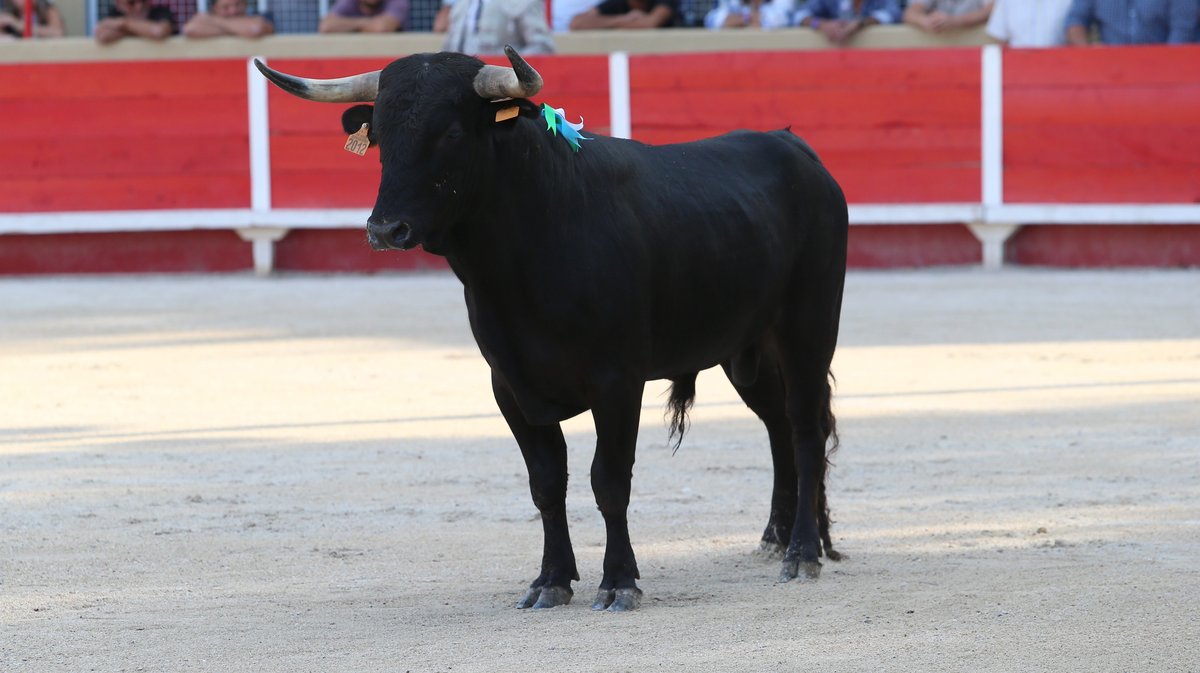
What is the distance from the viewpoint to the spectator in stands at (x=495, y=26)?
36.2ft

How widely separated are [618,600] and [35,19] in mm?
10609

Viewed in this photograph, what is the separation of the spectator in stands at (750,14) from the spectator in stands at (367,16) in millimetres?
2118

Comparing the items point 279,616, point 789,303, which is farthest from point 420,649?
point 789,303

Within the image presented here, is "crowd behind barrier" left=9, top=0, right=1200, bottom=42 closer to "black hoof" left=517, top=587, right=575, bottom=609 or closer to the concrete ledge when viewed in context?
the concrete ledge

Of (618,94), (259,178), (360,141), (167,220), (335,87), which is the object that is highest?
(335,87)

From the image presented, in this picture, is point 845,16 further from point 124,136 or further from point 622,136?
point 124,136

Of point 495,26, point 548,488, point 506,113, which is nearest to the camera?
point 506,113

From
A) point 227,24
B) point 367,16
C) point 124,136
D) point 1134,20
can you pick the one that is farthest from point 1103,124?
point 124,136

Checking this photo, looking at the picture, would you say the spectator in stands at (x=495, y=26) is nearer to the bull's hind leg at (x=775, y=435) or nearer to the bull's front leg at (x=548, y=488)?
the bull's hind leg at (x=775, y=435)

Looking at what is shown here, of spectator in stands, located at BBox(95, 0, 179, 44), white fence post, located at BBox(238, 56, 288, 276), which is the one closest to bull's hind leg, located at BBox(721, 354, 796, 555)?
white fence post, located at BBox(238, 56, 288, 276)

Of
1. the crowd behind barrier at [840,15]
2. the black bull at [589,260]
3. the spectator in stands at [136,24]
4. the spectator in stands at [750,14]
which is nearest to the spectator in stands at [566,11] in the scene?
the crowd behind barrier at [840,15]

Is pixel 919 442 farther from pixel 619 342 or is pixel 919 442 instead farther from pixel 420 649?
pixel 420 649

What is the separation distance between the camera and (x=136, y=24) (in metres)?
12.7

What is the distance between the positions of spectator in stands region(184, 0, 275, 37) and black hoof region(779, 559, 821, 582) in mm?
9175
